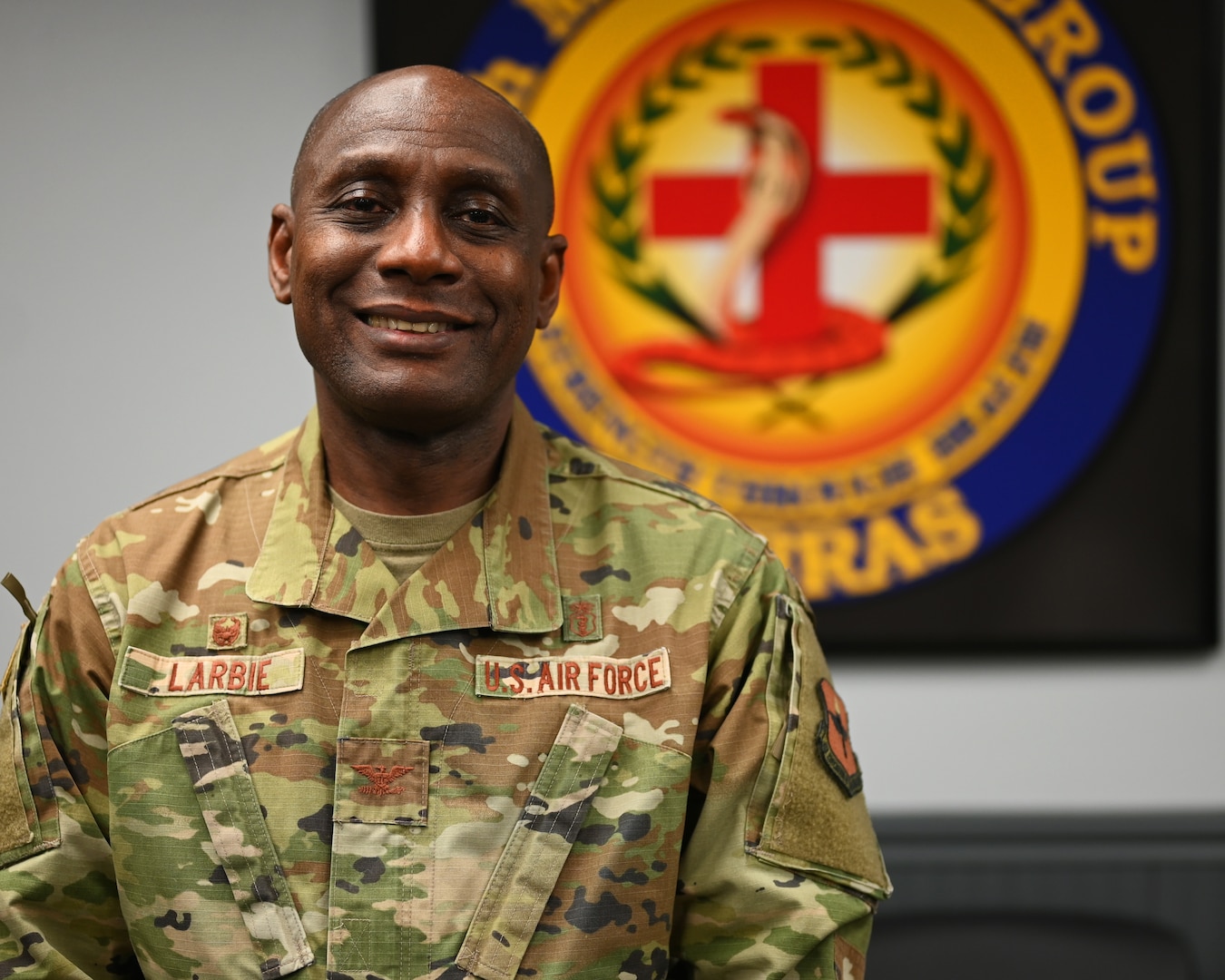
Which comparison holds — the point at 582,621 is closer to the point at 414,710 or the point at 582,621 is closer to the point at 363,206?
the point at 414,710

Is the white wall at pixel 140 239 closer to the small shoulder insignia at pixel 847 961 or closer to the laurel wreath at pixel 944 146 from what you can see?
the laurel wreath at pixel 944 146

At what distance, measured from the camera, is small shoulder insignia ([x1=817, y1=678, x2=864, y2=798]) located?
3.05 ft

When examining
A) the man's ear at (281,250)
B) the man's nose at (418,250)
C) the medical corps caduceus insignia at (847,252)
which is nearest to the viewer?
the man's nose at (418,250)

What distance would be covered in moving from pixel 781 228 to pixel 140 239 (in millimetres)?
904

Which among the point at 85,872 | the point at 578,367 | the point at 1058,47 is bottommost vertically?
the point at 85,872

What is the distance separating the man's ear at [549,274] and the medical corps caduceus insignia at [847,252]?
0.77m

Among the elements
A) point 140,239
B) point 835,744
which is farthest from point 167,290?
point 835,744

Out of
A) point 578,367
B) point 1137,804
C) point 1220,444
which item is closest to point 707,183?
point 578,367

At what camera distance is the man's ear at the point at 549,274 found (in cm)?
94

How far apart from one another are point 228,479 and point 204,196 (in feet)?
2.94

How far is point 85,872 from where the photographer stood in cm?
88

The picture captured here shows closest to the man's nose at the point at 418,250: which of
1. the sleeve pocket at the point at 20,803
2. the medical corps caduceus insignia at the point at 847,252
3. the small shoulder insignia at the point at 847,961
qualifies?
the sleeve pocket at the point at 20,803

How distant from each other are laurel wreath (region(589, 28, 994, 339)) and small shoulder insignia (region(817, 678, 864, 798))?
878mm

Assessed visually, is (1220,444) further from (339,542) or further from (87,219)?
(87,219)
